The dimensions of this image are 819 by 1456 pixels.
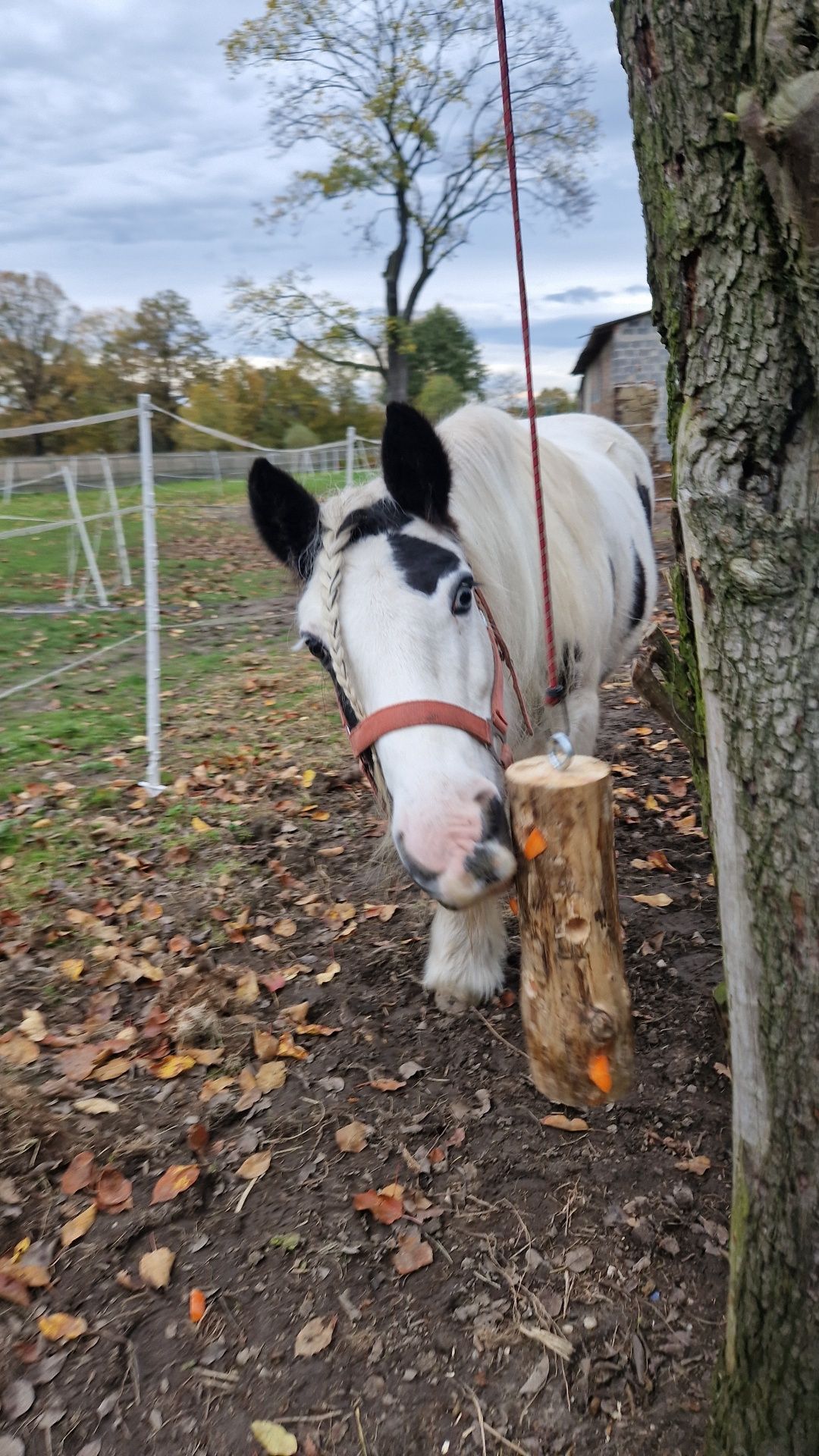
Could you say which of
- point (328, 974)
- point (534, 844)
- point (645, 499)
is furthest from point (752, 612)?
point (645, 499)

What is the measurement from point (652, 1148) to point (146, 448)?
15.5 ft

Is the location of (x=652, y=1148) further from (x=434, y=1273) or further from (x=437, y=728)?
(x=437, y=728)

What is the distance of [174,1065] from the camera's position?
9.34 ft

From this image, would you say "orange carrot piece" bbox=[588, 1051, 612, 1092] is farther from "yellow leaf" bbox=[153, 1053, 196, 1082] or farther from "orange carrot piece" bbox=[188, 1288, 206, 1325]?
"yellow leaf" bbox=[153, 1053, 196, 1082]

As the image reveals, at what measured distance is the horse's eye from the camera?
7.29ft

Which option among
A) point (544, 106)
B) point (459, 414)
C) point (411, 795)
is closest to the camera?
point (411, 795)

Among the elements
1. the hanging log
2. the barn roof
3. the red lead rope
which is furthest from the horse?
Answer: the barn roof

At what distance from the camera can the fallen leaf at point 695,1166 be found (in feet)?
7.34

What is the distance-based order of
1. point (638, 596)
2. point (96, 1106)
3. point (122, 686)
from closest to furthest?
point (96, 1106) < point (638, 596) < point (122, 686)

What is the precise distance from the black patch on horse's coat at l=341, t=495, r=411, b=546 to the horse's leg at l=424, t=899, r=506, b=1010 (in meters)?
1.38

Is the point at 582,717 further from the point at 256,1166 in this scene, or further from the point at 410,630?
the point at 256,1166

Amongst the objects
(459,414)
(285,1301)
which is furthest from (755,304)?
(285,1301)

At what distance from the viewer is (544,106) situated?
70.3 ft

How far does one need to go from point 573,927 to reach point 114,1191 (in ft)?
5.72
